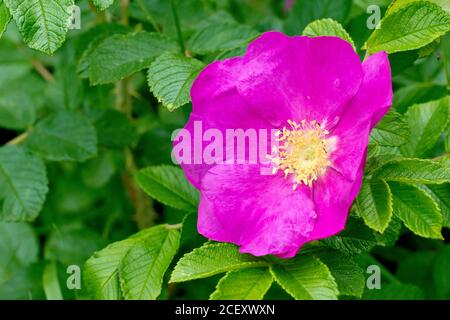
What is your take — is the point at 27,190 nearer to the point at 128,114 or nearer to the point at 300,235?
the point at 128,114

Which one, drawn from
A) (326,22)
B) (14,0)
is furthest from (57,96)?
(326,22)

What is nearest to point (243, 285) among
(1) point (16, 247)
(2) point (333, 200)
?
(2) point (333, 200)

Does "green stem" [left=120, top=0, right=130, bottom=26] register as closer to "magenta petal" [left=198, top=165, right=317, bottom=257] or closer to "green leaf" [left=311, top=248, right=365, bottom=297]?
"magenta petal" [left=198, top=165, right=317, bottom=257]

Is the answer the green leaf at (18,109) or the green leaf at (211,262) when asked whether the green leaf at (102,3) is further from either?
the green leaf at (18,109)

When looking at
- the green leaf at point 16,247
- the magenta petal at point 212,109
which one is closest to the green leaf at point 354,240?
the magenta petal at point 212,109

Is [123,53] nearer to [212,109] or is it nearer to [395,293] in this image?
[212,109]
